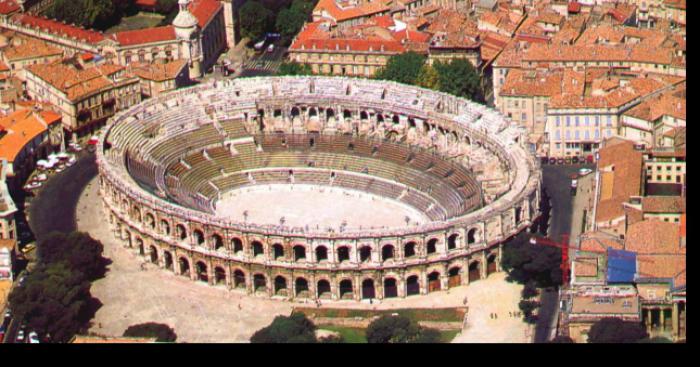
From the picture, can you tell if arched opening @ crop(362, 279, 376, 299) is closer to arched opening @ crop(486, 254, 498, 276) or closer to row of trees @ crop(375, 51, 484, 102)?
arched opening @ crop(486, 254, 498, 276)

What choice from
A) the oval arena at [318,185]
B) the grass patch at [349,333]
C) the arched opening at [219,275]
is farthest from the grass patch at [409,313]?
the arched opening at [219,275]

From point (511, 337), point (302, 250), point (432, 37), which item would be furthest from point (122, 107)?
point (511, 337)

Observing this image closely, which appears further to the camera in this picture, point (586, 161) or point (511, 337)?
point (586, 161)

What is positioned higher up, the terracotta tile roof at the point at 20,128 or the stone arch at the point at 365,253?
the terracotta tile roof at the point at 20,128

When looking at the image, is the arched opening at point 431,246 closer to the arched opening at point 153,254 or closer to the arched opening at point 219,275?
the arched opening at point 219,275

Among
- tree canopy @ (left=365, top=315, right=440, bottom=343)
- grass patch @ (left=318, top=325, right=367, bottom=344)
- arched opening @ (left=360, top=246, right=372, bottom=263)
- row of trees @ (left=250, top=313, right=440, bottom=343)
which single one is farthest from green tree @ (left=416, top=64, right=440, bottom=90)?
tree canopy @ (left=365, top=315, right=440, bottom=343)

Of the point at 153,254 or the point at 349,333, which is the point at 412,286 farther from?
the point at 153,254
